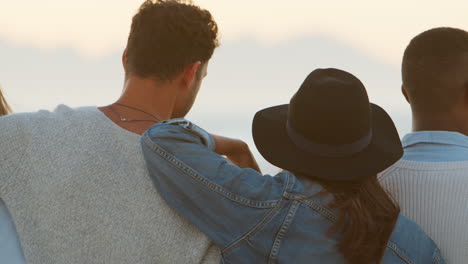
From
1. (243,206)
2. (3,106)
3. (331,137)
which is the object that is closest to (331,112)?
(331,137)

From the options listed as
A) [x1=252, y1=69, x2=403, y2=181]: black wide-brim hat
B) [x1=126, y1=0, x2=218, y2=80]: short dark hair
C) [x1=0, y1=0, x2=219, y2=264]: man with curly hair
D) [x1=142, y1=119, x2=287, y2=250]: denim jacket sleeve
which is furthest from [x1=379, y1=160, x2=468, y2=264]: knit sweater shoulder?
[x1=126, y1=0, x2=218, y2=80]: short dark hair

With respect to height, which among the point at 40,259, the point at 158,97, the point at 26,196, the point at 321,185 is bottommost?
the point at 40,259

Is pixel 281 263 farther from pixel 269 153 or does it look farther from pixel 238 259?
pixel 269 153

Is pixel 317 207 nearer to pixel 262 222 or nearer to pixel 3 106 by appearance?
pixel 262 222

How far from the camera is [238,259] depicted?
2.12 metres

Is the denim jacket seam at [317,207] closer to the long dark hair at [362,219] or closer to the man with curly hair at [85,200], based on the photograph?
the long dark hair at [362,219]

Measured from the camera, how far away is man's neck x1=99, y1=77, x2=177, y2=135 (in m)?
2.33

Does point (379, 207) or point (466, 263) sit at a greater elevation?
point (379, 207)

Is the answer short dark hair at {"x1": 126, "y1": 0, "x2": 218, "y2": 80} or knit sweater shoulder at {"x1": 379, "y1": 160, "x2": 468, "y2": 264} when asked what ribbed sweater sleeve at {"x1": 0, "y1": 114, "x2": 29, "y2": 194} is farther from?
knit sweater shoulder at {"x1": 379, "y1": 160, "x2": 468, "y2": 264}

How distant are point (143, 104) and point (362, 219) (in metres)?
0.83

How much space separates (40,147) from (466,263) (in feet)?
4.80

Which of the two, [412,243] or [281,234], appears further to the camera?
[412,243]

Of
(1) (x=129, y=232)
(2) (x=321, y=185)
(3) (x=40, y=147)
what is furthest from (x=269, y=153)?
(3) (x=40, y=147)

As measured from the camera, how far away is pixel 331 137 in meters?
2.19
